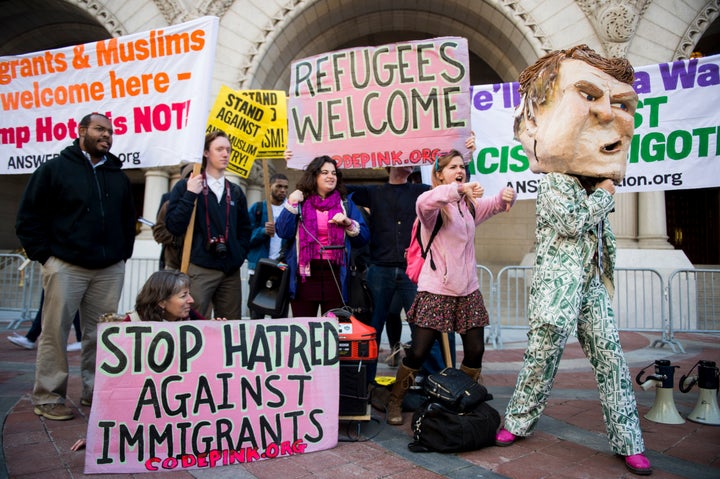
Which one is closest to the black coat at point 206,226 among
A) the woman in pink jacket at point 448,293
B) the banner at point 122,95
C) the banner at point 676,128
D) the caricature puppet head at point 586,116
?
the banner at point 122,95

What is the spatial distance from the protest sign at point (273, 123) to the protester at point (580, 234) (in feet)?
10.2

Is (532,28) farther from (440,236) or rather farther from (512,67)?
(440,236)

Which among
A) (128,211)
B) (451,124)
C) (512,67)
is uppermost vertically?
(512,67)

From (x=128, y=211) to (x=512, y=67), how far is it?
9.27 meters

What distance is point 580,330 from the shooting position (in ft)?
9.57

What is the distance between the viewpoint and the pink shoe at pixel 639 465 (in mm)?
2604

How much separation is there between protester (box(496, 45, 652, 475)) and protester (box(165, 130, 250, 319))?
7.76 ft

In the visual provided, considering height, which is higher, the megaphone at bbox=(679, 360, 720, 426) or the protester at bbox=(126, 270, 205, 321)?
the protester at bbox=(126, 270, 205, 321)

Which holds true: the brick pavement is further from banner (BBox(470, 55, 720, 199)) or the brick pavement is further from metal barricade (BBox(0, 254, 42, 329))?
metal barricade (BBox(0, 254, 42, 329))

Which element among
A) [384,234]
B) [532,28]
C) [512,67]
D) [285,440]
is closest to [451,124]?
[384,234]

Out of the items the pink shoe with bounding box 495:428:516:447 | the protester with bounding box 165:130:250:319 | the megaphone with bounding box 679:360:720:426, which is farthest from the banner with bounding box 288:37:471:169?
the megaphone with bounding box 679:360:720:426

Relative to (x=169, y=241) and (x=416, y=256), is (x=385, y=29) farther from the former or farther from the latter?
(x=416, y=256)

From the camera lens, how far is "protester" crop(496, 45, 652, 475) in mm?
2729

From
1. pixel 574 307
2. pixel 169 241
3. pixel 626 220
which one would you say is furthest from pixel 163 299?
pixel 626 220
